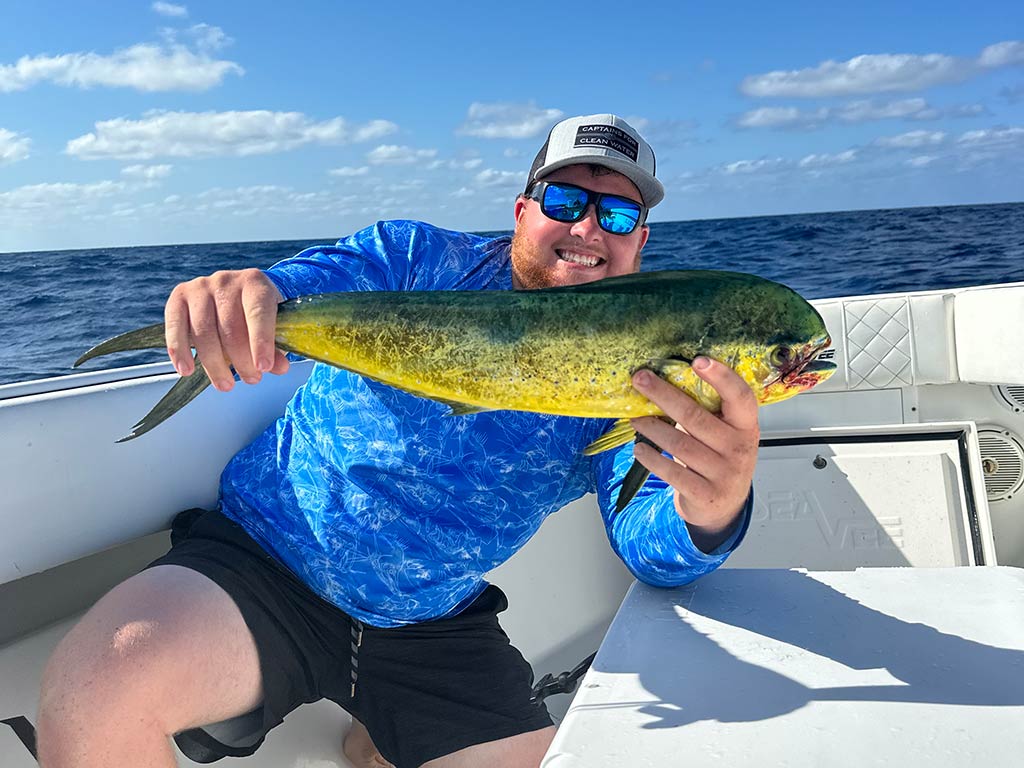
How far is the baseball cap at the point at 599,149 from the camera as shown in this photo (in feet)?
7.31

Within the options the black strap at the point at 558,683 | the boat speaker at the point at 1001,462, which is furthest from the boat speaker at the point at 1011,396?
the black strap at the point at 558,683

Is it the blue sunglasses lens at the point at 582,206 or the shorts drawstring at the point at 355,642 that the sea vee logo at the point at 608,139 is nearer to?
the blue sunglasses lens at the point at 582,206

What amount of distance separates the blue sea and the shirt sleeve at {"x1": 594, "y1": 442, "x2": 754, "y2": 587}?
5.10 m

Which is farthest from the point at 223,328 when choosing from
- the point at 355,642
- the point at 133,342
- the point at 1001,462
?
the point at 1001,462

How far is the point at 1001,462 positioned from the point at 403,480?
3229 mm

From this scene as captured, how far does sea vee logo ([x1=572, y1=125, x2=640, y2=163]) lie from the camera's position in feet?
7.36

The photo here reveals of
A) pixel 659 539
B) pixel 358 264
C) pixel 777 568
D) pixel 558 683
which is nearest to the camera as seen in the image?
pixel 659 539

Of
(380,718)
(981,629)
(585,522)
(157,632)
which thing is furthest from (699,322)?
(585,522)

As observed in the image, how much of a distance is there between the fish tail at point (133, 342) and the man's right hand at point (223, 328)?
0.7 inches

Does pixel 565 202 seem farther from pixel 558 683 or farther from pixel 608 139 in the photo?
pixel 558 683

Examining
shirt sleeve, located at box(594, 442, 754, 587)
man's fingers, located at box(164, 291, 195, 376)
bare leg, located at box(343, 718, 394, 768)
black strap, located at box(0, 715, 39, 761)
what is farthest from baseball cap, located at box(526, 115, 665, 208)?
black strap, located at box(0, 715, 39, 761)

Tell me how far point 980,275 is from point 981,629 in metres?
18.8

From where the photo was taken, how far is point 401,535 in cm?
223

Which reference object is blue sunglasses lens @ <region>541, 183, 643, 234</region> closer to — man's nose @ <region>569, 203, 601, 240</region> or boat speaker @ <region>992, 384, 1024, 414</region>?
man's nose @ <region>569, 203, 601, 240</region>
